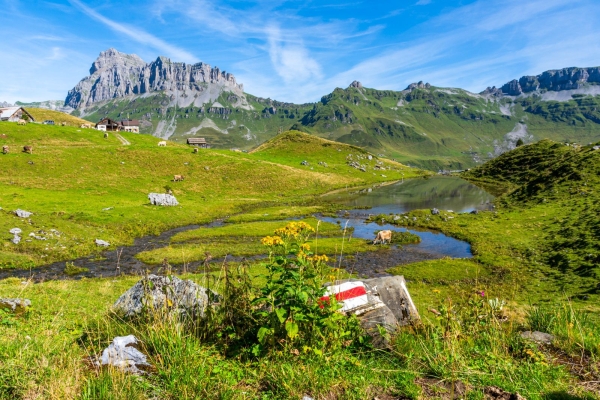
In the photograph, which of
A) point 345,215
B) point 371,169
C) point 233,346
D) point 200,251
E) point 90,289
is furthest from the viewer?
point 371,169

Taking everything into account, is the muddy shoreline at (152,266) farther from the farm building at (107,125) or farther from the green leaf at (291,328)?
the farm building at (107,125)

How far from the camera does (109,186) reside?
67.8 metres

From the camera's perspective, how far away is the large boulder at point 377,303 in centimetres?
839

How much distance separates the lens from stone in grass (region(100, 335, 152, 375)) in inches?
235

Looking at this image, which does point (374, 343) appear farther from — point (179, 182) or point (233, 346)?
point (179, 182)

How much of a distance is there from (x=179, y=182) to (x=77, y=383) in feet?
260

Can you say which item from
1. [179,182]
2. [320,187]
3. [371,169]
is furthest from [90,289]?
[371,169]

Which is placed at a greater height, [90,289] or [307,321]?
[307,321]

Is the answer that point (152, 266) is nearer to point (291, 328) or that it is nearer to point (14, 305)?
point (14, 305)

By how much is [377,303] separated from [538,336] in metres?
4.09

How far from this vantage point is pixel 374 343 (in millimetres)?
7789

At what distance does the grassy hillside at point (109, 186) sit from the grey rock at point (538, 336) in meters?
39.2

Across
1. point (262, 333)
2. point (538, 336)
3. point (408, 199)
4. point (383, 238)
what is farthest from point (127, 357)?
point (408, 199)

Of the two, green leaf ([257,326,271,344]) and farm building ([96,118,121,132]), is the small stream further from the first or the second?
farm building ([96,118,121,132])
